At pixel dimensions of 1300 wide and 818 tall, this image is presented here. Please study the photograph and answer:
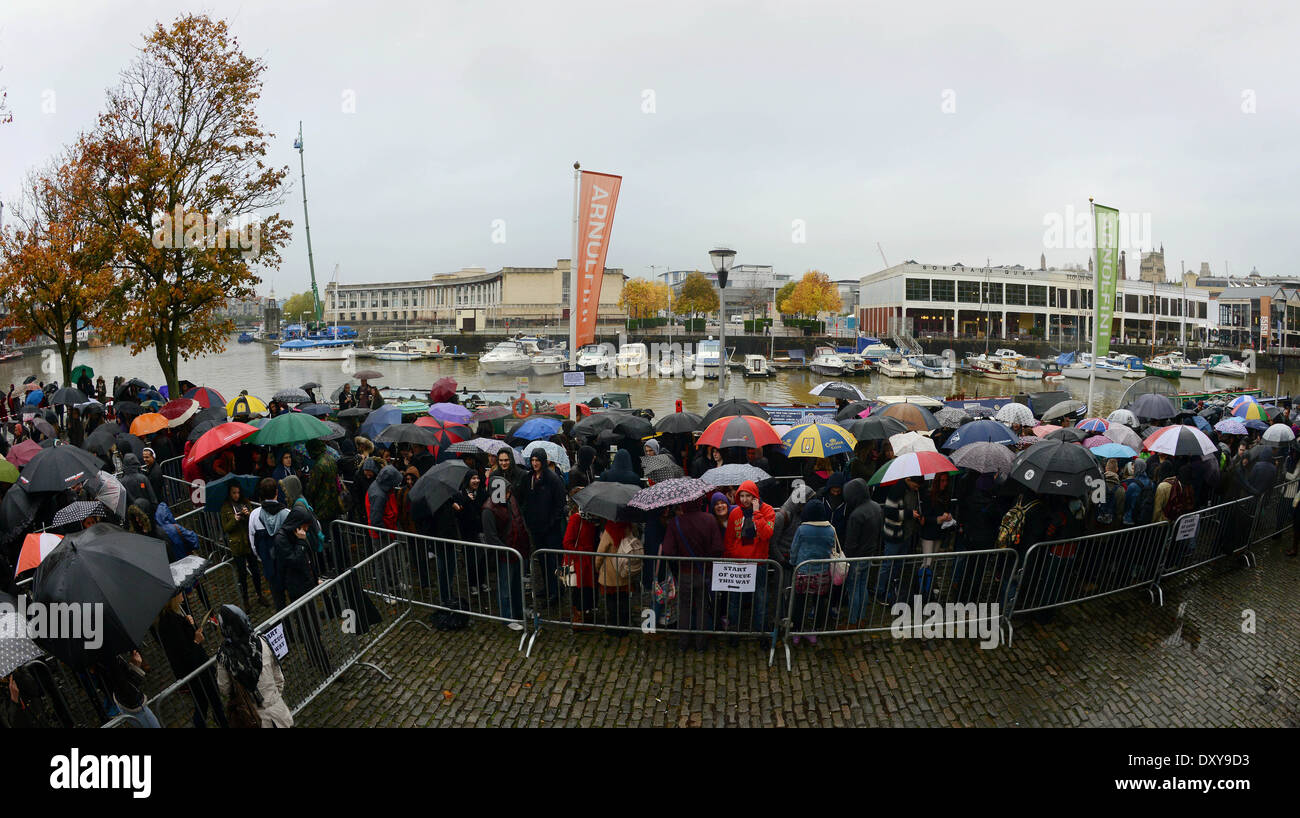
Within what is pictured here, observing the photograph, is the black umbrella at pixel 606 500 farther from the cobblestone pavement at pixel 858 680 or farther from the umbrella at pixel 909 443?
the umbrella at pixel 909 443

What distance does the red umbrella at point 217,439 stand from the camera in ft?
26.7

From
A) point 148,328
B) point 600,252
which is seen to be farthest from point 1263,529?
point 148,328

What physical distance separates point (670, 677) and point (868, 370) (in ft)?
159

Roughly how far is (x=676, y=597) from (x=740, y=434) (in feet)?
9.47

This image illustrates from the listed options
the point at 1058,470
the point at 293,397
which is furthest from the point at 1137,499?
the point at 293,397

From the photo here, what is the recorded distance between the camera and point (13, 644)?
12.3 ft

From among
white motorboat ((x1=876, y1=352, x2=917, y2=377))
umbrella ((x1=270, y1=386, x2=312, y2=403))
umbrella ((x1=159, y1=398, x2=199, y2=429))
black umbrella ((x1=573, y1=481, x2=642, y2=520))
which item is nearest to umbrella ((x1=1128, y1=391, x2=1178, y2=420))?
black umbrella ((x1=573, y1=481, x2=642, y2=520))

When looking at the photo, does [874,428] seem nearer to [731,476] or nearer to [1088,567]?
[1088,567]

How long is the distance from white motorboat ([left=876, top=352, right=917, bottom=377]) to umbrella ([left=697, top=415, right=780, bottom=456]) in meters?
43.6

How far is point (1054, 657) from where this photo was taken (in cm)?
607

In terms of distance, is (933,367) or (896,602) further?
(933,367)

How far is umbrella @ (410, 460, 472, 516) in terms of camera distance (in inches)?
260

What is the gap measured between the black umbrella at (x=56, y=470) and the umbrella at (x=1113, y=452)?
1075cm
